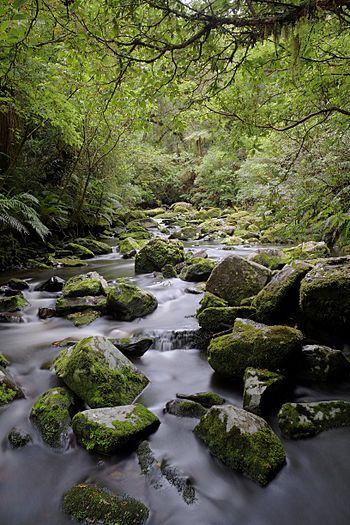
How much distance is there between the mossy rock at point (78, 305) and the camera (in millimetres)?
5863

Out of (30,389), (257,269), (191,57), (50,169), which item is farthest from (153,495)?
(50,169)

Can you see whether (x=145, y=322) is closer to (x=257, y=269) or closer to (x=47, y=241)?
(x=257, y=269)

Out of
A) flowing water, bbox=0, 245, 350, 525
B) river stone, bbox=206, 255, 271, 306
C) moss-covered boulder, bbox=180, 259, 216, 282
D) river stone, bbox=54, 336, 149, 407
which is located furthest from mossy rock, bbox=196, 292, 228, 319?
moss-covered boulder, bbox=180, 259, 216, 282

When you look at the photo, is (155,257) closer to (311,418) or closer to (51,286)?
(51,286)

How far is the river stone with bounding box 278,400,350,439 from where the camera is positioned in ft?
9.46

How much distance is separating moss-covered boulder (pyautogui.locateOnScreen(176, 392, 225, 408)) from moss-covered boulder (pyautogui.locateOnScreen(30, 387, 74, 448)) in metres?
1.22

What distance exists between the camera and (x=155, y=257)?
9.23 m

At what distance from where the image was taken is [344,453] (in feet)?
9.05

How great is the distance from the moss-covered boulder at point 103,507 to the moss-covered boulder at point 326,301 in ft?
9.79

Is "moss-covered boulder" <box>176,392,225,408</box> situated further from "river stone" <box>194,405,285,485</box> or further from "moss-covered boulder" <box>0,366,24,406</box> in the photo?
"moss-covered boulder" <box>0,366,24,406</box>

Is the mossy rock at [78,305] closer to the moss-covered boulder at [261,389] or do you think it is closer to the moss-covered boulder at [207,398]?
the moss-covered boulder at [207,398]

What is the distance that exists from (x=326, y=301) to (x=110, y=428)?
291 cm

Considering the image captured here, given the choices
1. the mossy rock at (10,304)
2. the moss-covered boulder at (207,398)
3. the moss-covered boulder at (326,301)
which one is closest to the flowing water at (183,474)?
the moss-covered boulder at (207,398)

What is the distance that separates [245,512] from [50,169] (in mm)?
12472
